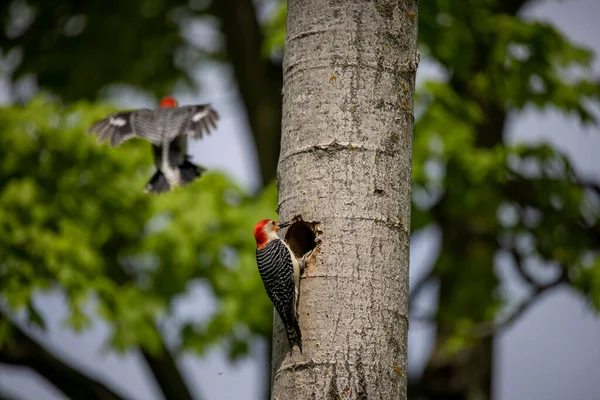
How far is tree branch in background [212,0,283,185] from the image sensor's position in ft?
29.9

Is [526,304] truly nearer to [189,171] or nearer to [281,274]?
[189,171]

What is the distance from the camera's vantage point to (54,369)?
6.96 m

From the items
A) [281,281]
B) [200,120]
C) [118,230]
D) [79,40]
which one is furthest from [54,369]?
[281,281]

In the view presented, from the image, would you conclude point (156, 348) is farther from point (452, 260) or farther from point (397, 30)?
point (397, 30)

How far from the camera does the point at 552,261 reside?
7.61 meters

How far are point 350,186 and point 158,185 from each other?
2.56 metres

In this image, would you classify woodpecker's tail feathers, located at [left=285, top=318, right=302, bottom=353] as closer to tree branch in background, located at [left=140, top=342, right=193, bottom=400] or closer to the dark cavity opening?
the dark cavity opening

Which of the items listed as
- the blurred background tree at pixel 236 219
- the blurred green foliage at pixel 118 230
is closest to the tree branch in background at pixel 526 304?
the blurred background tree at pixel 236 219

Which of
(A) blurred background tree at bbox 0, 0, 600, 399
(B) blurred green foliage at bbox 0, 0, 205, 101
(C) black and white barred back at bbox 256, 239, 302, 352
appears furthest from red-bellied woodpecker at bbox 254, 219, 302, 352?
(B) blurred green foliage at bbox 0, 0, 205, 101

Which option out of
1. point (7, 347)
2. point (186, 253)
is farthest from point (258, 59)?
point (7, 347)

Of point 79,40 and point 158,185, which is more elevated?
point 79,40

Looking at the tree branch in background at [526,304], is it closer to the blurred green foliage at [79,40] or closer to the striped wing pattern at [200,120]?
the striped wing pattern at [200,120]

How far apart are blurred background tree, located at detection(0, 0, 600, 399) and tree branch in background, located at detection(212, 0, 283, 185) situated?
33 centimetres

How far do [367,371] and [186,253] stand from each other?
480 centimetres
